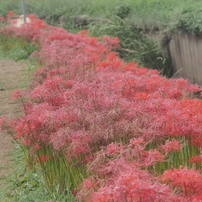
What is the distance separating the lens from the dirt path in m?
4.45

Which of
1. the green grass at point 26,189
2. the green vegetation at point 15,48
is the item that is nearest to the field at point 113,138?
the green grass at point 26,189

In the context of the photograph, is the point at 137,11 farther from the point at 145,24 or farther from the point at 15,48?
the point at 15,48

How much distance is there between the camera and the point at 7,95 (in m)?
6.86

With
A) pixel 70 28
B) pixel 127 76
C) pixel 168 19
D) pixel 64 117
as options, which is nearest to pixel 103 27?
pixel 168 19

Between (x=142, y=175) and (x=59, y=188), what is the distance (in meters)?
1.41

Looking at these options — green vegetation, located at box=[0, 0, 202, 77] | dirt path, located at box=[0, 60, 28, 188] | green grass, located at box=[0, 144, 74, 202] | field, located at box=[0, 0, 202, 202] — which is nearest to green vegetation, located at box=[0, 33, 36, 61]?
green vegetation, located at box=[0, 0, 202, 77]

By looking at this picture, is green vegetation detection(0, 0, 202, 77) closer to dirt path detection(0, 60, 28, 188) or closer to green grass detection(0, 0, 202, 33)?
green grass detection(0, 0, 202, 33)

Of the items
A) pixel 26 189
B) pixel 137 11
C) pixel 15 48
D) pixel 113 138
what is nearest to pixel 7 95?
pixel 26 189

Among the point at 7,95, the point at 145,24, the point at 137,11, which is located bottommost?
the point at 7,95

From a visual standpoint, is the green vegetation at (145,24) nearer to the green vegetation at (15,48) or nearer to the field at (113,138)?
the green vegetation at (15,48)

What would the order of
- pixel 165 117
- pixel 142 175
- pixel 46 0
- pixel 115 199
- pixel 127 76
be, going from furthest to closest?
pixel 46 0 → pixel 127 76 → pixel 165 117 → pixel 142 175 → pixel 115 199

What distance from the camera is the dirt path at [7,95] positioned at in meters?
4.45

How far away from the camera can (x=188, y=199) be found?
7.62 ft

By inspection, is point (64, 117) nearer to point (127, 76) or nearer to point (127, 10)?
point (127, 76)
